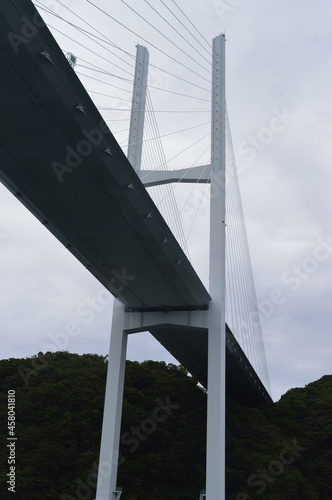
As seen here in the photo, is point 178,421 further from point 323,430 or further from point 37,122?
point 37,122

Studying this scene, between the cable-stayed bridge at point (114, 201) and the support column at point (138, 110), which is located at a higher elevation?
the support column at point (138, 110)

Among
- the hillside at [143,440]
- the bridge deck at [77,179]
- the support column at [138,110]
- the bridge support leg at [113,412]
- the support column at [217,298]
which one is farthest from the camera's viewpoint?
the hillside at [143,440]

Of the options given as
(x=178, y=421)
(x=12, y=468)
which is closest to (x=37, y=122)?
(x=12, y=468)

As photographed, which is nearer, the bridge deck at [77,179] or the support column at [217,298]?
the bridge deck at [77,179]

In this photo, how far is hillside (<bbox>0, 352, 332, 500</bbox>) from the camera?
57.6ft

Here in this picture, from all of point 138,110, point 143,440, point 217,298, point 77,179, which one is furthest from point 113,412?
point 138,110
